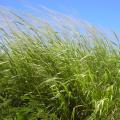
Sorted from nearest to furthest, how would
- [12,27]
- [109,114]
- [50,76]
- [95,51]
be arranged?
[109,114], [50,76], [95,51], [12,27]

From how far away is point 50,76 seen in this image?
182 inches

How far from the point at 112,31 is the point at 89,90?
4.74 ft

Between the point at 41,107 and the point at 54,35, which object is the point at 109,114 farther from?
the point at 54,35

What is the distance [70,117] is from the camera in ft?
14.6

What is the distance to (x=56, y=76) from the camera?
465 centimetres

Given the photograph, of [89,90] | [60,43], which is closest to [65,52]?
[60,43]

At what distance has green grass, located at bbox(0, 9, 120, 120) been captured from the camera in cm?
437

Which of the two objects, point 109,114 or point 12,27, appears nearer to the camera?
point 109,114

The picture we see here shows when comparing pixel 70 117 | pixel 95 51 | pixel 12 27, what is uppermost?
pixel 12 27

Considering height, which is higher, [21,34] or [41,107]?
[21,34]

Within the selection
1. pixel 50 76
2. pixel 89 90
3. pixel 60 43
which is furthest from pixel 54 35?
pixel 89 90

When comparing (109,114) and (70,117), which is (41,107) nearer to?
(70,117)

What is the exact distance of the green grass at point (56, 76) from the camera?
4367 mm

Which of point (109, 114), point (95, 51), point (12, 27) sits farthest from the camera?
point (12, 27)
